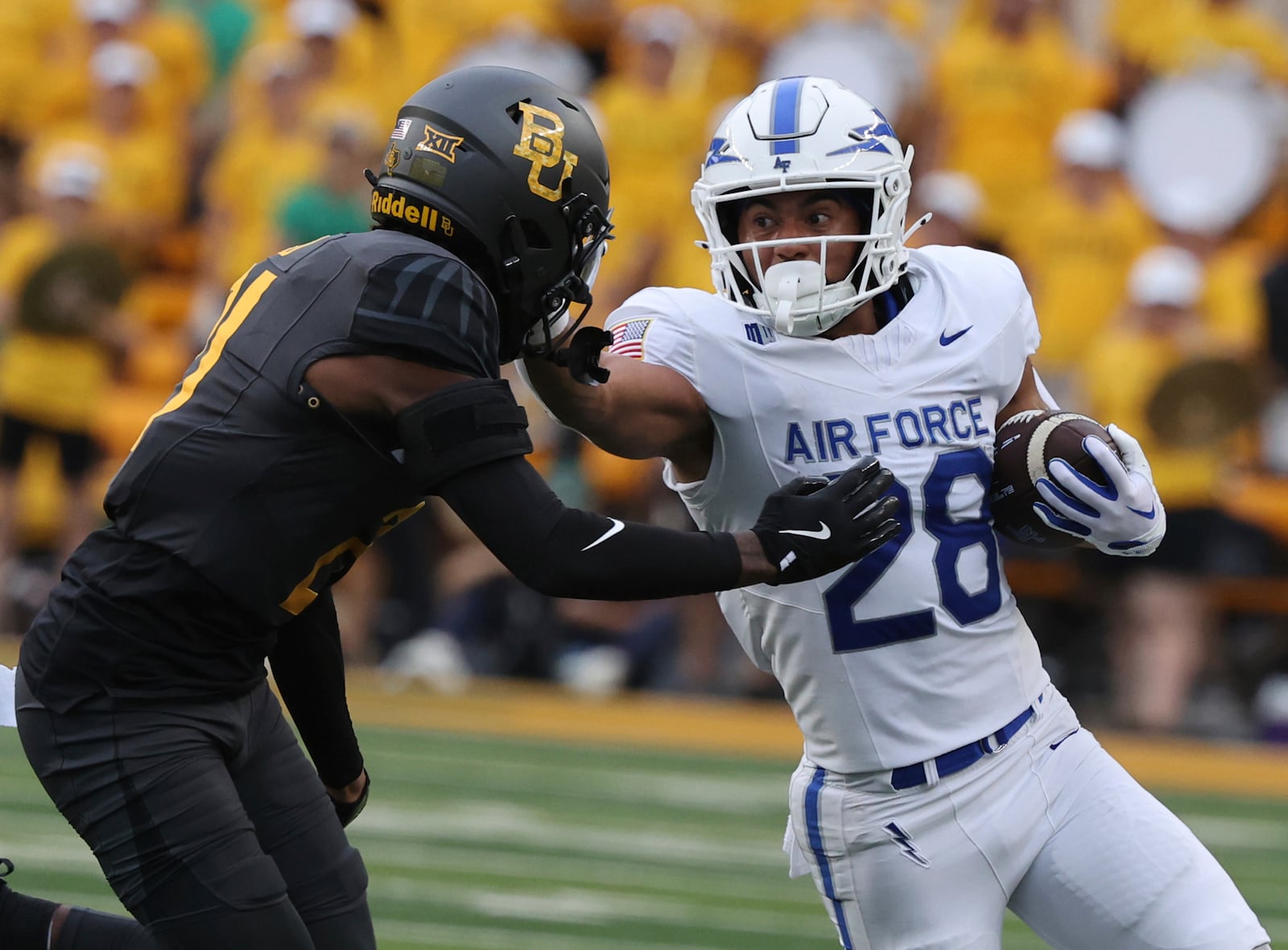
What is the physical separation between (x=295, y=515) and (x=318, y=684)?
0.60 metres

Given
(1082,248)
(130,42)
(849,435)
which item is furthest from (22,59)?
(849,435)

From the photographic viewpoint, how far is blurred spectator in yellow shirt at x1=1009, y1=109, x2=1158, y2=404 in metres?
7.48

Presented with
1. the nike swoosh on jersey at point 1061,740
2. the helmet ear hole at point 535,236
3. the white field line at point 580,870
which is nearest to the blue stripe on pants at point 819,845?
the nike swoosh on jersey at point 1061,740

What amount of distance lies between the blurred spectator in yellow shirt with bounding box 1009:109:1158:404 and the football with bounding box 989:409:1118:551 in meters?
4.42

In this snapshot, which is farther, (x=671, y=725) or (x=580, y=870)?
(x=671, y=725)

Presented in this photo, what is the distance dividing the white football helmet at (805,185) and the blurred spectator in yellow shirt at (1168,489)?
4.18m

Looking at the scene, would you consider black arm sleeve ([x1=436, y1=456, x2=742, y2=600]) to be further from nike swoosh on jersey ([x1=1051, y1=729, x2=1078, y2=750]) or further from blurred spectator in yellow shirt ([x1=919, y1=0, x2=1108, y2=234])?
blurred spectator in yellow shirt ([x1=919, y1=0, x2=1108, y2=234])

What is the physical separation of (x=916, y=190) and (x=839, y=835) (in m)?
5.01

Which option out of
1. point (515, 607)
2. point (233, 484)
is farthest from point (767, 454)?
point (515, 607)

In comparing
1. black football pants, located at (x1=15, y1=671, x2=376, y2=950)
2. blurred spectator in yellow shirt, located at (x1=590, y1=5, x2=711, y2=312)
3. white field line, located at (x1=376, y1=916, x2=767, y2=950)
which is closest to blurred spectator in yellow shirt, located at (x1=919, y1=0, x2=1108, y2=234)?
blurred spectator in yellow shirt, located at (x1=590, y1=5, x2=711, y2=312)

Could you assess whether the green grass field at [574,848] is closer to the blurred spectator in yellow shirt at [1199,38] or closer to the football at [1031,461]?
the football at [1031,461]

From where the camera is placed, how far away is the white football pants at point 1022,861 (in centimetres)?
290

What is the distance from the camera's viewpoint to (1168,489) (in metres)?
7.08

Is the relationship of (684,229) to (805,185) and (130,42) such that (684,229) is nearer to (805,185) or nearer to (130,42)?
(130,42)
